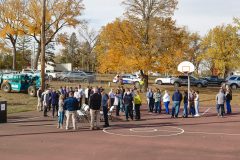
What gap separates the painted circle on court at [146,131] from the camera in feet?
55.8

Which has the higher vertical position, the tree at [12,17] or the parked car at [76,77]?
the tree at [12,17]

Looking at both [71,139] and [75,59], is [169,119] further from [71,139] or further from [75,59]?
[75,59]

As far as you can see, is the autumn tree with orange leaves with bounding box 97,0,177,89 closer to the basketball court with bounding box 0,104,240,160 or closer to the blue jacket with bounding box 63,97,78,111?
the basketball court with bounding box 0,104,240,160

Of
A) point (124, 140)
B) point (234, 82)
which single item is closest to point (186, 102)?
point (124, 140)

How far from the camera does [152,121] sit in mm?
22094

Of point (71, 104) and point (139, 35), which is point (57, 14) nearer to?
point (139, 35)

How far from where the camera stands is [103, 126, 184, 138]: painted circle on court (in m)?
17.0

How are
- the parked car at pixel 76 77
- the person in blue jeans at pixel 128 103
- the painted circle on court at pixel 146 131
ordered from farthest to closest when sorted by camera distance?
the parked car at pixel 76 77
the person in blue jeans at pixel 128 103
the painted circle on court at pixel 146 131

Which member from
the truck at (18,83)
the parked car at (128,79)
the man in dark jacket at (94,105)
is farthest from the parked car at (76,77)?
the man in dark jacket at (94,105)

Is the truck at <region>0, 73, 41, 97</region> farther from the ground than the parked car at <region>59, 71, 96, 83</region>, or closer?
closer

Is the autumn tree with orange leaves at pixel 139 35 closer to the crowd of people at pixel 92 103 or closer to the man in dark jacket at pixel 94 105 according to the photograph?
the crowd of people at pixel 92 103

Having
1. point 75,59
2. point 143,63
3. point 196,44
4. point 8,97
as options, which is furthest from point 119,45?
point 75,59

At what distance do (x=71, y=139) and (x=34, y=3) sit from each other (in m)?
43.8

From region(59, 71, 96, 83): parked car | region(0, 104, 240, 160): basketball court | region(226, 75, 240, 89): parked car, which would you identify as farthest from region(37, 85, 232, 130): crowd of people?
region(226, 75, 240, 89): parked car
